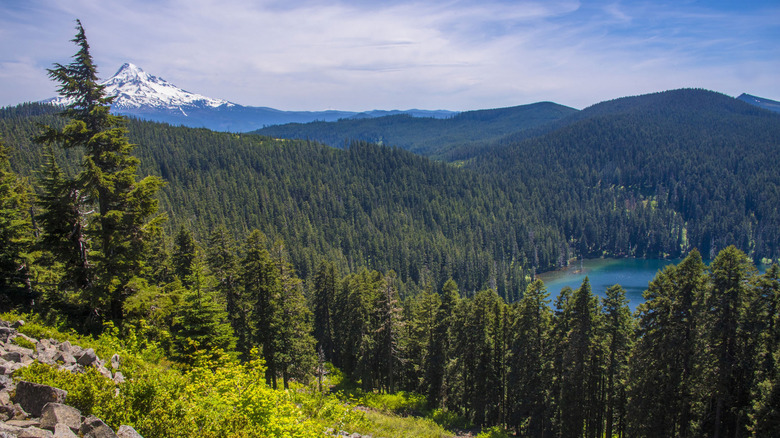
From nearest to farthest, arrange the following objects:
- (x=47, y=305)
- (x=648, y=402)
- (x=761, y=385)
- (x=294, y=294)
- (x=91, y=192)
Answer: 1. (x=91, y=192)
2. (x=47, y=305)
3. (x=761, y=385)
4. (x=648, y=402)
5. (x=294, y=294)

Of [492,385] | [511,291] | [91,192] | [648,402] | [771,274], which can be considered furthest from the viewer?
[511,291]

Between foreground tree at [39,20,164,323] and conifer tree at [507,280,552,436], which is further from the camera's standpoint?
conifer tree at [507,280,552,436]

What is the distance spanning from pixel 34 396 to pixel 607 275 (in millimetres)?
171305

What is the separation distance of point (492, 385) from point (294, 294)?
20.7m

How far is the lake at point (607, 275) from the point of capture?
13025cm

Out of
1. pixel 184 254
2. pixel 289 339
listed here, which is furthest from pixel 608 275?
pixel 184 254

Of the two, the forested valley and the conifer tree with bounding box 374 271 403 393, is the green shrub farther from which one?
the conifer tree with bounding box 374 271 403 393

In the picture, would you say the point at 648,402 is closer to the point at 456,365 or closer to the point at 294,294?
the point at 456,365

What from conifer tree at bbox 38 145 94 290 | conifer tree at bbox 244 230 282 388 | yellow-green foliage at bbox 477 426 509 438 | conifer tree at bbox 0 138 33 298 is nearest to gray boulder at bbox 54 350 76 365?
conifer tree at bbox 38 145 94 290

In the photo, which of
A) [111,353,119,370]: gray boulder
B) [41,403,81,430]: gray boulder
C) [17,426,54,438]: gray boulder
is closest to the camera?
[17,426,54,438]: gray boulder

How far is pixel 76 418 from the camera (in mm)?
8102

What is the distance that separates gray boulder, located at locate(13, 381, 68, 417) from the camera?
8.46 metres

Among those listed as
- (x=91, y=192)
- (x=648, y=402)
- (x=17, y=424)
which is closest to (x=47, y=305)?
(x=91, y=192)

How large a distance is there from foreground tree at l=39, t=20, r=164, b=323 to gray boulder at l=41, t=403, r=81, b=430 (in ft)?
33.4
